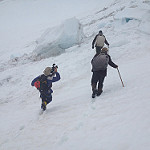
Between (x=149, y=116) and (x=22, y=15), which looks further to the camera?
(x=22, y=15)

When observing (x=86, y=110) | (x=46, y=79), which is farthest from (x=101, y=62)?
(x=46, y=79)

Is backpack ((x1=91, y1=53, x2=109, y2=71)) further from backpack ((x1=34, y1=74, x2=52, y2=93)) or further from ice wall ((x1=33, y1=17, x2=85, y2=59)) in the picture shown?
ice wall ((x1=33, y1=17, x2=85, y2=59))

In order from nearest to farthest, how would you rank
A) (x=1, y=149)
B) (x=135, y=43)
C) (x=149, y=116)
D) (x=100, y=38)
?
(x=149, y=116) → (x=1, y=149) → (x=100, y=38) → (x=135, y=43)

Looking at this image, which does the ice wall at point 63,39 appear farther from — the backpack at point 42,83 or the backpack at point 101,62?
the backpack at point 101,62

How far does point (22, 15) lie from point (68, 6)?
630 inches

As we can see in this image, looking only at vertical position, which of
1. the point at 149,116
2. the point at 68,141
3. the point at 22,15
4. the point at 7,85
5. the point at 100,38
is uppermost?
the point at 22,15

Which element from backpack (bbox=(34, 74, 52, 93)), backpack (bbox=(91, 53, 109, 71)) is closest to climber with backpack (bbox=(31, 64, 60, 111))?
backpack (bbox=(34, 74, 52, 93))

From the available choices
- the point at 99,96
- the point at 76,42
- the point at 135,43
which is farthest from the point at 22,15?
the point at 99,96

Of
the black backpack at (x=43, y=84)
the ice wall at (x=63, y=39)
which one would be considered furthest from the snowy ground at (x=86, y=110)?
the ice wall at (x=63, y=39)

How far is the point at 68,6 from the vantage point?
54312 mm

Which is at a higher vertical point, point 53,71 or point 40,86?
point 53,71

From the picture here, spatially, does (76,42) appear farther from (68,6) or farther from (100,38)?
(68,6)

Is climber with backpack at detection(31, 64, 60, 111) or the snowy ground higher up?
climber with backpack at detection(31, 64, 60, 111)

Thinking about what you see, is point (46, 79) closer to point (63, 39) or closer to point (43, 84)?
point (43, 84)
